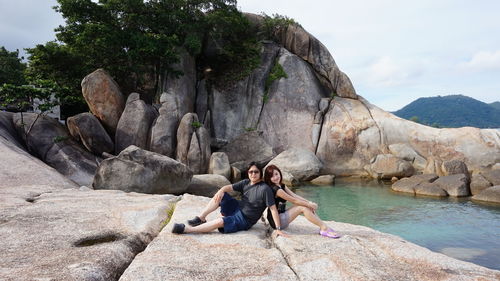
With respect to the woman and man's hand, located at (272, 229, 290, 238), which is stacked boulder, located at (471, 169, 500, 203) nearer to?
the woman

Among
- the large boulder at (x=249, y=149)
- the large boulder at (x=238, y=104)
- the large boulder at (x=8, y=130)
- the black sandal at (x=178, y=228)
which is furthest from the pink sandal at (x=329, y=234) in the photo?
the large boulder at (x=238, y=104)

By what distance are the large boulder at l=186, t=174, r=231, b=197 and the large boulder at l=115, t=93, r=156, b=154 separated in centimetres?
534

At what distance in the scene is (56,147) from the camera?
1822 cm

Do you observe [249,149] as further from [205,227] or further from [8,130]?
[205,227]

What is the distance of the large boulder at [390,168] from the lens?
74.1 feet

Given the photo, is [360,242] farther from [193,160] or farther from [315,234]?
[193,160]

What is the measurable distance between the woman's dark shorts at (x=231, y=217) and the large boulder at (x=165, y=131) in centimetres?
1457

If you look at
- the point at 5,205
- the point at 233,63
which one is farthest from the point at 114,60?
the point at 5,205

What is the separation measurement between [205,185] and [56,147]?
26.1 ft

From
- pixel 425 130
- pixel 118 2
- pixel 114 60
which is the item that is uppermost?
pixel 118 2

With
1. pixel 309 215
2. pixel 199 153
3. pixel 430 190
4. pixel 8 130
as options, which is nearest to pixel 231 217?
pixel 309 215

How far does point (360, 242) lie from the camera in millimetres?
6070

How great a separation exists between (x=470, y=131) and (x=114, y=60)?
2421 cm

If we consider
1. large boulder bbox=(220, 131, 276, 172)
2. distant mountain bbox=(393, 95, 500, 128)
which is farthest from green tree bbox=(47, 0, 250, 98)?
distant mountain bbox=(393, 95, 500, 128)
